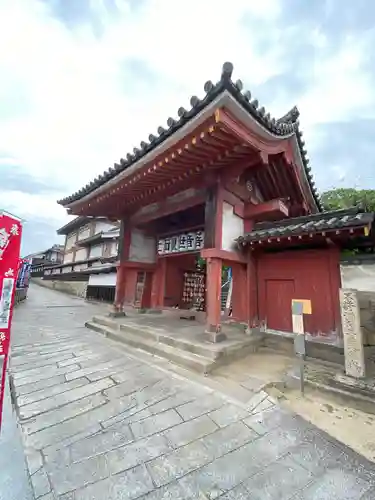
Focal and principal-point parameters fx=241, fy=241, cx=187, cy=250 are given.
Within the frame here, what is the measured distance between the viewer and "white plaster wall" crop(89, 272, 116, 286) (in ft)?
51.7

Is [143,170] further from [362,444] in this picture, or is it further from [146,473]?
[362,444]

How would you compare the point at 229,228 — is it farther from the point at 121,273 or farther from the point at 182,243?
the point at 121,273

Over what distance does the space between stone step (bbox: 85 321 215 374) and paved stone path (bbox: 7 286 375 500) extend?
446 millimetres

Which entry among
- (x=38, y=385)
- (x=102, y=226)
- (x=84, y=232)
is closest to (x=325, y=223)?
(x=38, y=385)

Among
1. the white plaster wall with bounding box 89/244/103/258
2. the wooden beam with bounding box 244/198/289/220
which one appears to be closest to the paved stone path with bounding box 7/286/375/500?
the wooden beam with bounding box 244/198/289/220

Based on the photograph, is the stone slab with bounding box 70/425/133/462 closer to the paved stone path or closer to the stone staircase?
the paved stone path

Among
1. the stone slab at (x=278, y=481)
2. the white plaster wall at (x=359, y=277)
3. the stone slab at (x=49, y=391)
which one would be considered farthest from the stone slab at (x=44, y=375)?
the white plaster wall at (x=359, y=277)

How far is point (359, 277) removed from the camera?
182 inches

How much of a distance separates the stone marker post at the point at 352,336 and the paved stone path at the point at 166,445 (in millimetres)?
1288

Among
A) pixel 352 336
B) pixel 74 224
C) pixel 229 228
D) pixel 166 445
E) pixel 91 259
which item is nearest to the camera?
pixel 166 445

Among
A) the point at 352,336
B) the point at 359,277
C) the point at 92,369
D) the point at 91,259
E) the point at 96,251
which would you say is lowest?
the point at 92,369

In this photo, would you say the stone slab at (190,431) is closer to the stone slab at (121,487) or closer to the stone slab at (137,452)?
the stone slab at (137,452)

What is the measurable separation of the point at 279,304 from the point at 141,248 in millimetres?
5182

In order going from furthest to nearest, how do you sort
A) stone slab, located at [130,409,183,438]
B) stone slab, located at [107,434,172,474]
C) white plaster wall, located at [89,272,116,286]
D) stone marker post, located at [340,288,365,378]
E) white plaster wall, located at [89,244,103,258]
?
white plaster wall, located at [89,244,103,258]
white plaster wall, located at [89,272,116,286]
stone marker post, located at [340,288,365,378]
stone slab, located at [130,409,183,438]
stone slab, located at [107,434,172,474]
